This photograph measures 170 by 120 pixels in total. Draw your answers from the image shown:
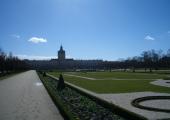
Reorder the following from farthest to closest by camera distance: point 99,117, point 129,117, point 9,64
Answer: point 9,64 < point 99,117 < point 129,117

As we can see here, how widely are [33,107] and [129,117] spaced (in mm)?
5820

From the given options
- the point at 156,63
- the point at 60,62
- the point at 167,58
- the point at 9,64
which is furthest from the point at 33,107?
the point at 60,62

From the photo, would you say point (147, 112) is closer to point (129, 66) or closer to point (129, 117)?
point (129, 117)

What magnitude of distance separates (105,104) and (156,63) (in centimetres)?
7794

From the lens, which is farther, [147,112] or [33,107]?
[33,107]

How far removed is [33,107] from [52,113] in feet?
6.73

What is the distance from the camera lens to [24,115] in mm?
10914

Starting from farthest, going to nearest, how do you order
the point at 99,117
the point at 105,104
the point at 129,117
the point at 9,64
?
the point at 9,64
the point at 105,104
the point at 99,117
the point at 129,117

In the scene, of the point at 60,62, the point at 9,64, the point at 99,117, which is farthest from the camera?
the point at 60,62

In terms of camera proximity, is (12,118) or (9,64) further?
(9,64)

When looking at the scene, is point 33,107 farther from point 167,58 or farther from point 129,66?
point 129,66

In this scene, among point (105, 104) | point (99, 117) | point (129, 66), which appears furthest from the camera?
point (129, 66)

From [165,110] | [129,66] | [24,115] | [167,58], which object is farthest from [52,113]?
[129,66]

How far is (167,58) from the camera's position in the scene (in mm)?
90562
